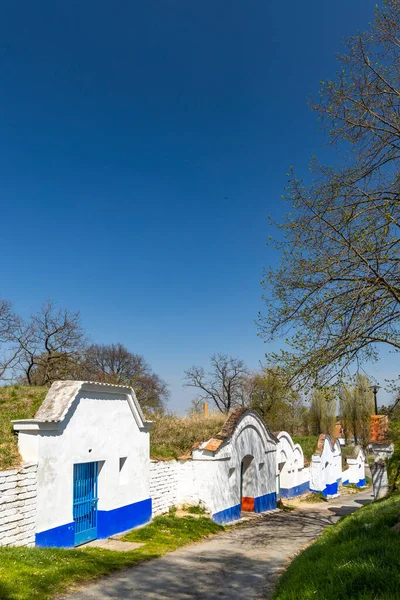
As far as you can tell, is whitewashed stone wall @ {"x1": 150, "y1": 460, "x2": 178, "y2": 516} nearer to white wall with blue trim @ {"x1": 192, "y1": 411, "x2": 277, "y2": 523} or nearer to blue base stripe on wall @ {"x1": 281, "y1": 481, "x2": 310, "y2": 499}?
white wall with blue trim @ {"x1": 192, "y1": 411, "x2": 277, "y2": 523}

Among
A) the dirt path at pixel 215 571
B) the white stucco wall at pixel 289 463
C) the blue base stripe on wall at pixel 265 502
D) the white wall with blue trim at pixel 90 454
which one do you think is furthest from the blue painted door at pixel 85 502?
the white stucco wall at pixel 289 463

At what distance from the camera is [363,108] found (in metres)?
11.0

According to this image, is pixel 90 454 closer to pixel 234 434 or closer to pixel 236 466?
pixel 234 434

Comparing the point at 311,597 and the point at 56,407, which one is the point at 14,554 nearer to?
the point at 56,407

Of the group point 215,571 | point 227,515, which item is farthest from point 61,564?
point 227,515

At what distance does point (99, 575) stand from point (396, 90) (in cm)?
1106

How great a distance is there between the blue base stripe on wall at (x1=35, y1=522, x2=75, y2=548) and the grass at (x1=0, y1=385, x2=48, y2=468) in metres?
1.61

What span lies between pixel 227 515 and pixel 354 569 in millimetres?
12360

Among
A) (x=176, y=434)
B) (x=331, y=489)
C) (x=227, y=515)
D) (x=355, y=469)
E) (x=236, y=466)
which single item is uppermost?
(x=176, y=434)

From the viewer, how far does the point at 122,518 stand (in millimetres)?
13062

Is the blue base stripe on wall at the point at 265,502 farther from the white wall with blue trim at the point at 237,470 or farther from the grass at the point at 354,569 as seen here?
the grass at the point at 354,569

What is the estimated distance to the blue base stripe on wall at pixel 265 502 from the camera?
20614 millimetres

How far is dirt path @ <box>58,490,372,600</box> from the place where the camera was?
817 cm

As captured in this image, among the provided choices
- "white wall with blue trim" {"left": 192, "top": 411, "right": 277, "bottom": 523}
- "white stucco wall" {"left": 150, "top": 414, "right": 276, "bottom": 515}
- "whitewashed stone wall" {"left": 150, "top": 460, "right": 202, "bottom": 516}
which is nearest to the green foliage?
"white wall with blue trim" {"left": 192, "top": 411, "right": 277, "bottom": 523}
